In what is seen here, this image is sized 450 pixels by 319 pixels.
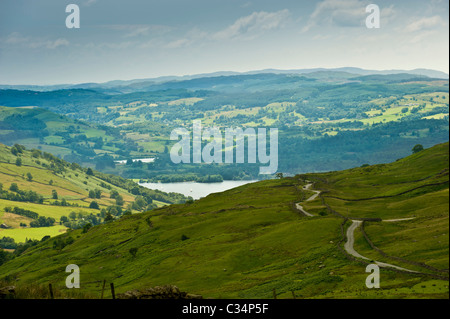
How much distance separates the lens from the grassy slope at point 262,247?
64.8m

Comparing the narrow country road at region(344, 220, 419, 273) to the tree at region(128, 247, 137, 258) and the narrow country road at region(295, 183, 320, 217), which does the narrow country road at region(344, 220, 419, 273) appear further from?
the tree at region(128, 247, 137, 258)

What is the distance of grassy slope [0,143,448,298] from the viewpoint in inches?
2552

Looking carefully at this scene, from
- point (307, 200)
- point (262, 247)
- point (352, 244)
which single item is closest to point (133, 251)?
point (262, 247)

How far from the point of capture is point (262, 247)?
321ft

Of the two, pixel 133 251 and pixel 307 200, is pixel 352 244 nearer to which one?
pixel 307 200

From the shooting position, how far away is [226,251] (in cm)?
10238

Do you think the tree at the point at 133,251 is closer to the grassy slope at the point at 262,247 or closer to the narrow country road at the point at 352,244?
the grassy slope at the point at 262,247

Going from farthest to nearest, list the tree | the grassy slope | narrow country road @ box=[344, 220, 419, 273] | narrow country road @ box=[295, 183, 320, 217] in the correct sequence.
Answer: the tree < narrow country road @ box=[295, 183, 320, 217] < narrow country road @ box=[344, 220, 419, 273] < the grassy slope

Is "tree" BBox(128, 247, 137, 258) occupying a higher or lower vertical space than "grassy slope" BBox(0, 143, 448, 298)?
lower

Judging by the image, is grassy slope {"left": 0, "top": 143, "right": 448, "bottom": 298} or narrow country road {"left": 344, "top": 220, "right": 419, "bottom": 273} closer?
grassy slope {"left": 0, "top": 143, "right": 448, "bottom": 298}

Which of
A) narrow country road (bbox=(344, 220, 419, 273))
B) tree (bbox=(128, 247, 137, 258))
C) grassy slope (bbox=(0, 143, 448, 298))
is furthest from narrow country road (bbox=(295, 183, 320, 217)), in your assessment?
tree (bbox=(128, 247, 137, 258))

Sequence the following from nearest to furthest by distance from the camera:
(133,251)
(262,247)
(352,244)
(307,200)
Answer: (352,244)
(262,247)
(133,251)
(307,200)

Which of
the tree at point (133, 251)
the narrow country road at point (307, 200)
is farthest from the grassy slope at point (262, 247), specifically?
the tree at point (133, 251)
